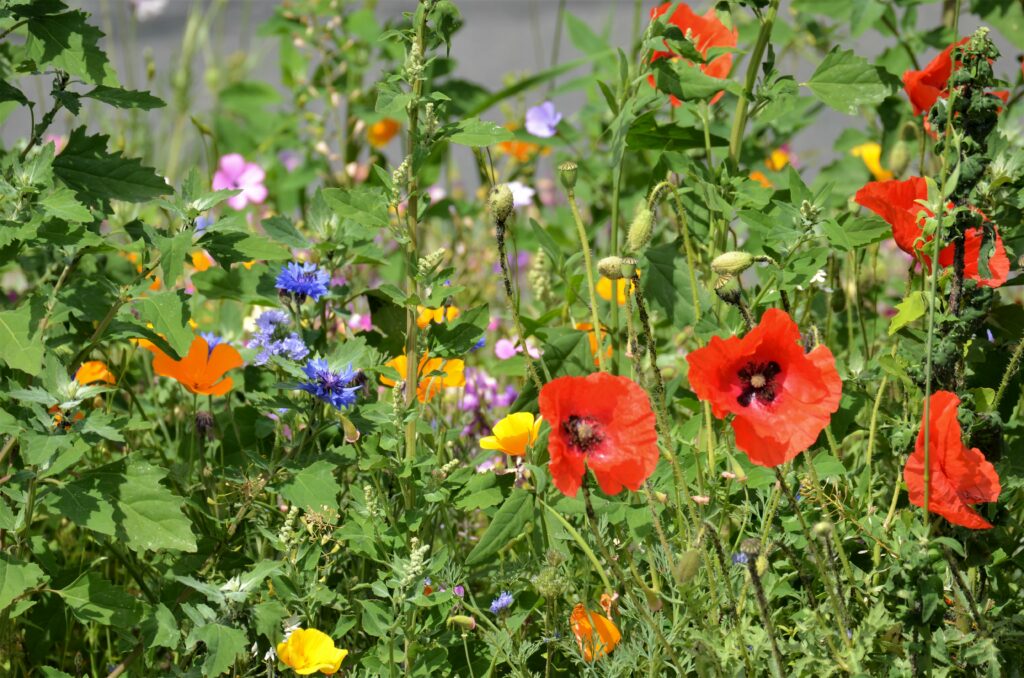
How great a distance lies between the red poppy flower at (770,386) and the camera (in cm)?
139

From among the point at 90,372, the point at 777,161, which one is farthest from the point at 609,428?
the point at 777,161

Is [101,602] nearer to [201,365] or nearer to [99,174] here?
[201,365]

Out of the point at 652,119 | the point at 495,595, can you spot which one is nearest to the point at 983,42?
the point at 652,119

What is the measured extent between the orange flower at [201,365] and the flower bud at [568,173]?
0.57 meters

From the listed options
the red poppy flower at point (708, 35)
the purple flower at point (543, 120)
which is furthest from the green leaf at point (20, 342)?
the purple flower at point (543, 120)

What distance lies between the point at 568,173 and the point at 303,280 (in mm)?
462

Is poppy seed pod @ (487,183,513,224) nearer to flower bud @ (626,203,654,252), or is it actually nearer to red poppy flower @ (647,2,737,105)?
flower bud @ (626,203,654,252)

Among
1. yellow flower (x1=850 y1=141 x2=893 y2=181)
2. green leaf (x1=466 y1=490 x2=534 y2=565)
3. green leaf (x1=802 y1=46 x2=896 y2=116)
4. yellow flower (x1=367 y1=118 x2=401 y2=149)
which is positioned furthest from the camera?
yellow flower (x1=367 y1=118 x2=401 y2=149)

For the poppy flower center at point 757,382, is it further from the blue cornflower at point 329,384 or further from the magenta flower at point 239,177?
the magenta flower at point 239,177

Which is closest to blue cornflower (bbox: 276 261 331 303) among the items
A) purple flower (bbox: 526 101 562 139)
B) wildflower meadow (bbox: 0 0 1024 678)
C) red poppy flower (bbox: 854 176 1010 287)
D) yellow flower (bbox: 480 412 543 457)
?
wildflower meadow (bbox: 0 0 1024 678)

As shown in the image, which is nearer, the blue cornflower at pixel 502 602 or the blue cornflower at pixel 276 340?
the blue cornflower at pixel 502 602

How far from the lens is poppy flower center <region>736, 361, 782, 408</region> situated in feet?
4.80

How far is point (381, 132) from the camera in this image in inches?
131

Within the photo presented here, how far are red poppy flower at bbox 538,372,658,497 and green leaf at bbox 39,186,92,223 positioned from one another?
26.6 inches
